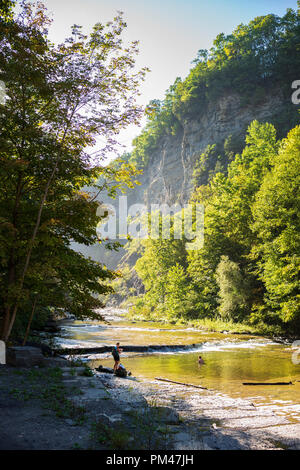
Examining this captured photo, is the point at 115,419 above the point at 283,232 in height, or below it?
below

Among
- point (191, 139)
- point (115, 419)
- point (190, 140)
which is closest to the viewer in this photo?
point (115, 419)

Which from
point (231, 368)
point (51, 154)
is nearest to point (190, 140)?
point (231, 368)

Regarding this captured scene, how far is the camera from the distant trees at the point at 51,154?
32.0 feet

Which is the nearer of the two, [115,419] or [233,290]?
[115,419]

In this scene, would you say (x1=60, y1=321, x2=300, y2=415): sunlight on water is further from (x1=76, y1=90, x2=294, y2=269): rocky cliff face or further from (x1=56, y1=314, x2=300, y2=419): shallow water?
(x1=76, y1=90, x2=294, y2=269): rocky cliff face

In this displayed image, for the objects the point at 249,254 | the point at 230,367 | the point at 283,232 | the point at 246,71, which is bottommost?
the point at 230,367

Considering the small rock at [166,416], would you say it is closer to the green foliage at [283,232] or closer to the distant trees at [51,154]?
the distant trees at [51,154]

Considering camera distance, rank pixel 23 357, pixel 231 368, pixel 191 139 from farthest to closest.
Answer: pixel 191 139 < pixel 231 368 < pixel 23 357

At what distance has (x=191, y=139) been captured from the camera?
85.4m

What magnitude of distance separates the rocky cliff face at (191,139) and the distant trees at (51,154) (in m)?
64.1

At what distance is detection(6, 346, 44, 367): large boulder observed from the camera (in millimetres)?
9828

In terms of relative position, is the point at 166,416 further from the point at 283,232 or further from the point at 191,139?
the point at 191,139

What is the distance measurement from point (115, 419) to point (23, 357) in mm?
5238
